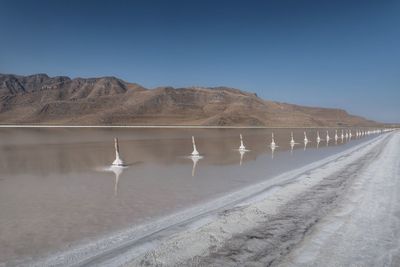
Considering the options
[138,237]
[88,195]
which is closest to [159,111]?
[88,195]

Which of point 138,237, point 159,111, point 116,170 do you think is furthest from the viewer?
point 159,111

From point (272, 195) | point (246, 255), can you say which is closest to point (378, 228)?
point (246, 255)

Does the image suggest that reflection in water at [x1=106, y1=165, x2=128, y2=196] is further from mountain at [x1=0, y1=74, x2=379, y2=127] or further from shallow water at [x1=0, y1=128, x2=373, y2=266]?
mountain at [x1=0, y1=74, x2=379, y2=127]

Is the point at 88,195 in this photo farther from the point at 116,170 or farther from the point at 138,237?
the point at 116,170

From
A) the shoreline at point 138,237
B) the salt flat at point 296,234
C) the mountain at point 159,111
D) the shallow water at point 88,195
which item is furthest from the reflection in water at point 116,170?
the mountain at point 159,111

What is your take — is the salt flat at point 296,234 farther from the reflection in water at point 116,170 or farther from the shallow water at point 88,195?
the reflection in water at point 116,170

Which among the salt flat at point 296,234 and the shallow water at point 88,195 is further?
the shallow water at point 88,195

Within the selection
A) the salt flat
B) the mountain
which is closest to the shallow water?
the salt flat

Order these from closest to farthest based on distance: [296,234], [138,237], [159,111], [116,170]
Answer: [296,234] < [138,237] < [116,170] < [159,111]

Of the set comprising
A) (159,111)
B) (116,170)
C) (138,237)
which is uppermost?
(159,111)

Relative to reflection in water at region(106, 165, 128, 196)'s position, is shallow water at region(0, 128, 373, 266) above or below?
below

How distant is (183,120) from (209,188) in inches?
5193

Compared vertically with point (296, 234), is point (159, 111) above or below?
above

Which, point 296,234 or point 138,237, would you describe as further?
point 138,237
